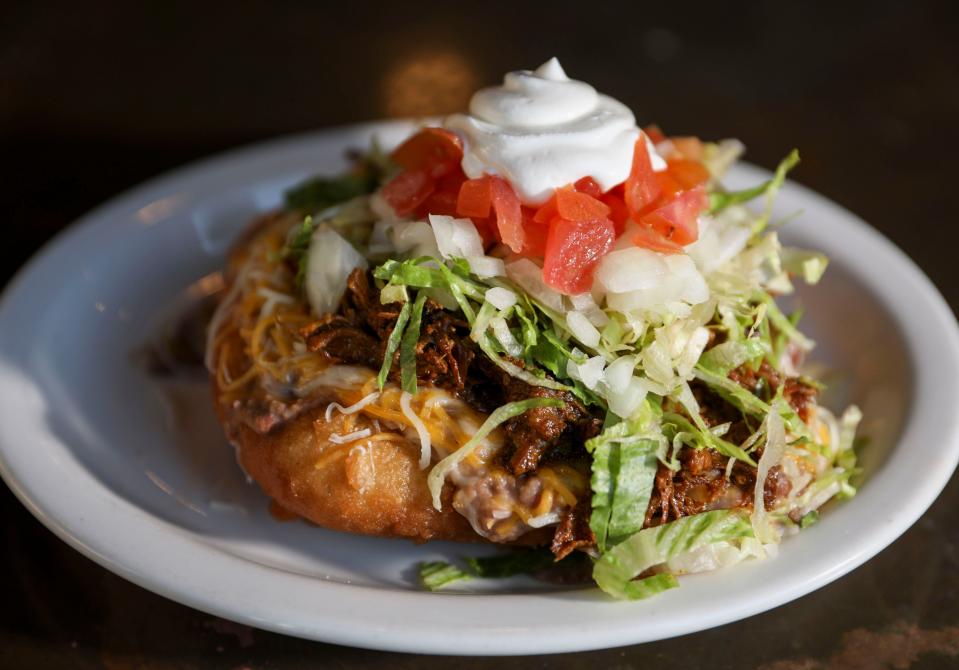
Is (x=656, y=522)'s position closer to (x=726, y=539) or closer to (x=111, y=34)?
(x=726, y=539)

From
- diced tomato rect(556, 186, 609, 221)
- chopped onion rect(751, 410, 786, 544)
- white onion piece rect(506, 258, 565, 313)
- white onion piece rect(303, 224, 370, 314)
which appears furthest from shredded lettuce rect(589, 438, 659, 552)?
white onion piece rect(303, 224, 370, 314)

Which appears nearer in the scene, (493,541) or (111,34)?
(493,541)

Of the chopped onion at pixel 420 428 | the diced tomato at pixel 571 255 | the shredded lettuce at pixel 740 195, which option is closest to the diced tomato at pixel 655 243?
the diced tomato at pixel 571 255

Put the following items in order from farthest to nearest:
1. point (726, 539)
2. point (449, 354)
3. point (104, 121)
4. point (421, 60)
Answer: point (421, 60) < point (104, 121) < point (449, 354) < point (726, 539)

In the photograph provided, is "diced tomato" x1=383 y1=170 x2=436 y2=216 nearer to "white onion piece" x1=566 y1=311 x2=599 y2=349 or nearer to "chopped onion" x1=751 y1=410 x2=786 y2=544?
"white onion piece" x1=566 y1=311 x2=599 y2=349

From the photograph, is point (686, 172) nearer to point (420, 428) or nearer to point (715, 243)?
point (715, 243)

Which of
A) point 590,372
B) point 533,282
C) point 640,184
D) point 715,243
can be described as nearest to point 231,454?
point 533,282

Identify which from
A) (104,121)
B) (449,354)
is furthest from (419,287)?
→ (104,121)
